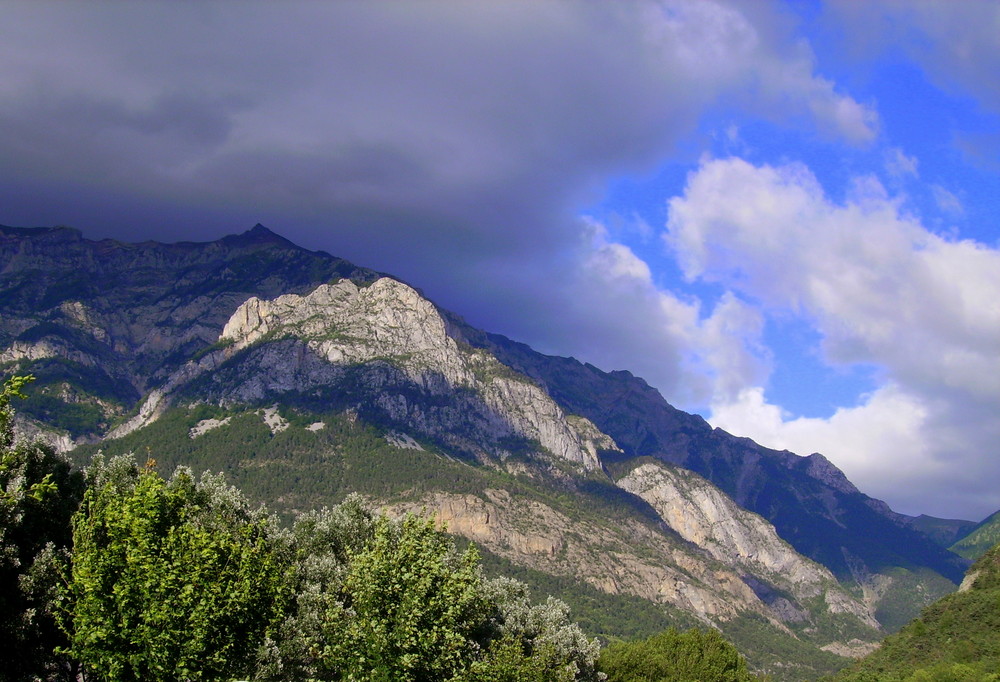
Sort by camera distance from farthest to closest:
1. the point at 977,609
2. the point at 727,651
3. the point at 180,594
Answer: the point at 977,609
the point at 727,651
the point at 180,594

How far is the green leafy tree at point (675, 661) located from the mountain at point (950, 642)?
207 feet

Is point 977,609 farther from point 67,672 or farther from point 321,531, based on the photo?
point 67,672

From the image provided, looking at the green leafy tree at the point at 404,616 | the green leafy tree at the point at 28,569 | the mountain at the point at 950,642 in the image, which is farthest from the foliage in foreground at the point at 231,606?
the mountain at the point at 950,642

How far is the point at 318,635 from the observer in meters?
45.8

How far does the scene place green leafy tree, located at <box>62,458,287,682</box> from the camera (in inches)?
1357

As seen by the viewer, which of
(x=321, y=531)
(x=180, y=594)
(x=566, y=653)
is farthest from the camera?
(x=566, y=653)

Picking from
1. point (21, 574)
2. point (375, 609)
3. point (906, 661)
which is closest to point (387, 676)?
point (375, 609)

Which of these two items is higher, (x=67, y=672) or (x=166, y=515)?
(x=166, y=515)

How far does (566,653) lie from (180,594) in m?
39.0

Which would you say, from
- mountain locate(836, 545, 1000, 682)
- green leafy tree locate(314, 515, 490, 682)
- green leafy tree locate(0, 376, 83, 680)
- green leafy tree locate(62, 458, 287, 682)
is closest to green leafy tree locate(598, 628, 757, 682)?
green leafy tree locate(314, 515, 490, 682)

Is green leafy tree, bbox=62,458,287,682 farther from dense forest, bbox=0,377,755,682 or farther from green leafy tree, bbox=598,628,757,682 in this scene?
green leafy tree, bbox=598,628,757,682

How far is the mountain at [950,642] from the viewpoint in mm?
153000

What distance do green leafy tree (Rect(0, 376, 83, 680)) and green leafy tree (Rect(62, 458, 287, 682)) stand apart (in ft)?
6.16

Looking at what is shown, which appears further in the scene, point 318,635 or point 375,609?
point 318,635
